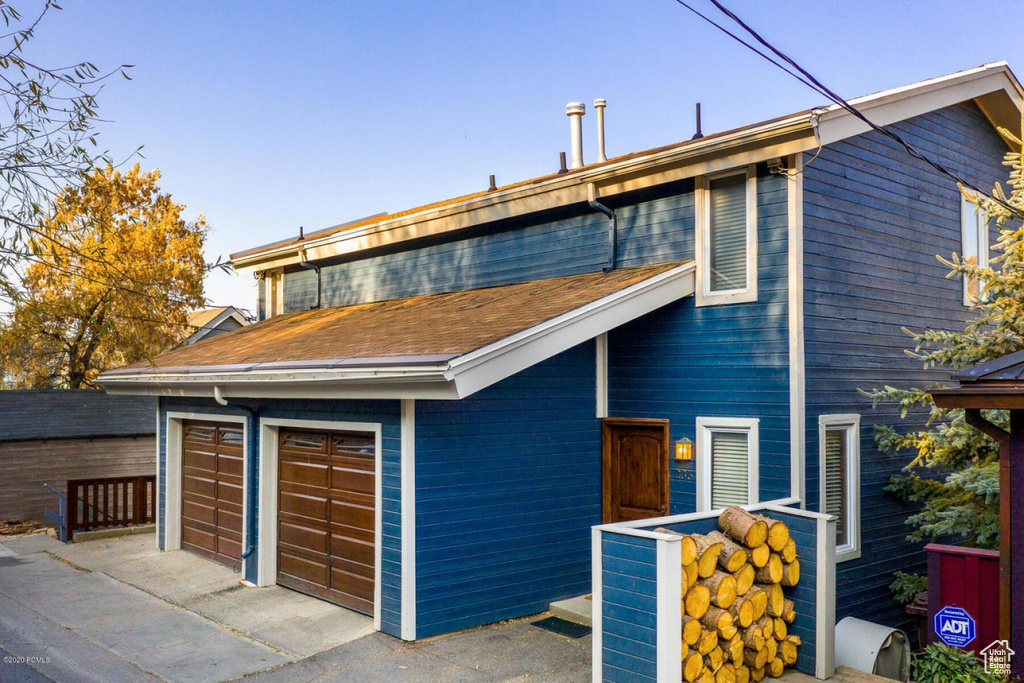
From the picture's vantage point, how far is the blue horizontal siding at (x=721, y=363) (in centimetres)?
777

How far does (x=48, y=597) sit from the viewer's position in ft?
30.7

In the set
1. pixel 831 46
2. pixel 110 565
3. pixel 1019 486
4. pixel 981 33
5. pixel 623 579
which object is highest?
pixel 981 33

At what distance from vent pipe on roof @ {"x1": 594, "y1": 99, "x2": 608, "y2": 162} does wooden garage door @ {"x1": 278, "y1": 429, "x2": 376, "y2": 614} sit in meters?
6.11

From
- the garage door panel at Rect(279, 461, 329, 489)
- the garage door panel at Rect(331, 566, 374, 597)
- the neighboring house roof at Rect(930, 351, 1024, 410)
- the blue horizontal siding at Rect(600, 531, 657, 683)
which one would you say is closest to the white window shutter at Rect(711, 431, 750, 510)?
the neighboring house roof at Rect(930, 351, 1024, 410)

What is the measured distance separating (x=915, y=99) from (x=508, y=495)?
20.3ft

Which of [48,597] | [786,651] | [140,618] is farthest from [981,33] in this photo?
[48,597]

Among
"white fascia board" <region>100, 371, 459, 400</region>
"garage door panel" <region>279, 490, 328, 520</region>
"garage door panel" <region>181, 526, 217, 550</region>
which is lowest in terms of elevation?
"garage door panel" <region>181, 526, 217, 550</region>

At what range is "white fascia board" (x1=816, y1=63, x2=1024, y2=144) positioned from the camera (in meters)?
7.51

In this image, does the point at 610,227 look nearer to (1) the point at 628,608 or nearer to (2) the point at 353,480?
(2) the point at 353,480

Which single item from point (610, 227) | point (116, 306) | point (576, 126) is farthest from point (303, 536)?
→ point (116, 306)

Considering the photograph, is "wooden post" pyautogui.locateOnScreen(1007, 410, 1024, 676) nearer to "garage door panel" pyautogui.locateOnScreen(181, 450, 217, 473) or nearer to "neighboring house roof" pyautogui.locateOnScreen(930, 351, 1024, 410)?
"neighboring house roof" pyautogui.locateOnScreen(930, 351, 1024, 410)

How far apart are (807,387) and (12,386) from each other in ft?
83.4

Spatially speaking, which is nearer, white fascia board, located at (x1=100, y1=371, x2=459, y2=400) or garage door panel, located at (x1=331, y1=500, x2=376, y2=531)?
white fascia board, located at (x1=100, y1=371, x2=459, y2=400)

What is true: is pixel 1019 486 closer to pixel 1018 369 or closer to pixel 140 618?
pixel 1018 369
